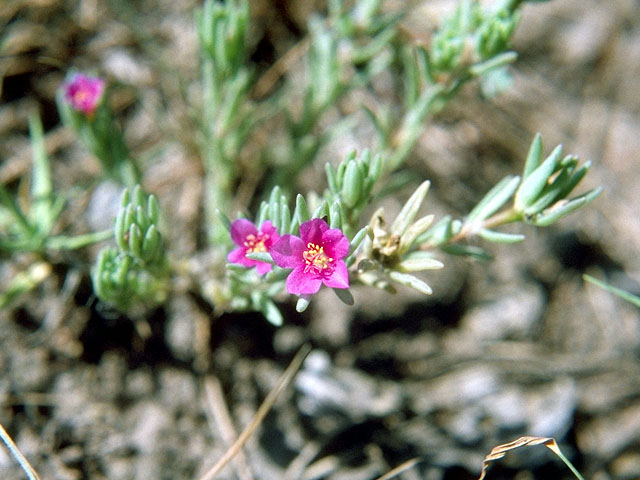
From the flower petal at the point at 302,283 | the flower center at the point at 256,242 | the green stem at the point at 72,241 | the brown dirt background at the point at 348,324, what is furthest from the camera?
the brown dirt background at the point at 348,324

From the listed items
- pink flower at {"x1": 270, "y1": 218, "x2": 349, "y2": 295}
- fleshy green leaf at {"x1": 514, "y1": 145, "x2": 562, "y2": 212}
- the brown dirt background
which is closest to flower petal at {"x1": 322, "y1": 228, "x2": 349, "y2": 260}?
pink flower at {"x1": 270, "y1": 218, "x2": 349, "y2": 295}

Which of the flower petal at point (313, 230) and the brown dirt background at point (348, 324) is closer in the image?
the flower petal at point (313, 230)

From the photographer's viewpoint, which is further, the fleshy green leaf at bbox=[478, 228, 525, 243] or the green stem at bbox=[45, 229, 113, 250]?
the green stem at bbox=[45, 229, 113, 250]

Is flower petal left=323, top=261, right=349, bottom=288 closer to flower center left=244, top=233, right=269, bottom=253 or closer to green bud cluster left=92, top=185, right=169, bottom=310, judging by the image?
flower center left=244, top=233, right=269, bottom=253

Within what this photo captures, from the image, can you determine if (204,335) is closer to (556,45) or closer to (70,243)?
(70,243)

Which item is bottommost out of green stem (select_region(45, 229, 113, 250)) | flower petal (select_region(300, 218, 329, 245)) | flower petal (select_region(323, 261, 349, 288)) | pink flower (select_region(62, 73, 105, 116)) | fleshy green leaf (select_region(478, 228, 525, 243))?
fleshy green leaf (select_region(478, 228, 525, 243))

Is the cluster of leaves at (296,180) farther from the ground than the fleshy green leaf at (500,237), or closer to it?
farther from the ground

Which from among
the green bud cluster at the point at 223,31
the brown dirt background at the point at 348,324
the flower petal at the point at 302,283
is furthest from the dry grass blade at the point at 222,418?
the green bud cluster at the point at 223,31

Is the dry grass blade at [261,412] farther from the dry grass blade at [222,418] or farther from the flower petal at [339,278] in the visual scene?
the flower petal at [339,278]

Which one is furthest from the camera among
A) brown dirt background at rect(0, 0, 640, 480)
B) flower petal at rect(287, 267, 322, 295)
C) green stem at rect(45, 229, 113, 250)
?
brown dirt background at rect(0, 0, 640, 480)
